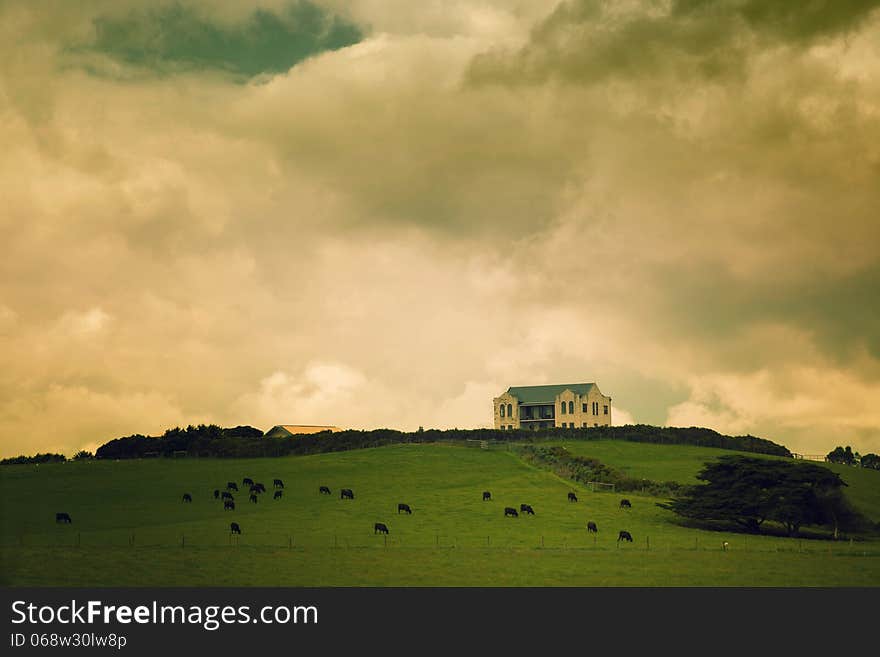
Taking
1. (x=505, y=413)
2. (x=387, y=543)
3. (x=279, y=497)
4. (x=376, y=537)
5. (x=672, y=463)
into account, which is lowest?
(x=387, y=543)

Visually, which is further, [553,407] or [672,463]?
[553,407]

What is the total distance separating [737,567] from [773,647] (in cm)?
1733

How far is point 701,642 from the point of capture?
41.8m

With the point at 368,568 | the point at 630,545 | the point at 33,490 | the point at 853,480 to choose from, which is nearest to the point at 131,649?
the point at 368,568

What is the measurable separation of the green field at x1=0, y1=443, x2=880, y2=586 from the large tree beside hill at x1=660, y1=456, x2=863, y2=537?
8.84 feet

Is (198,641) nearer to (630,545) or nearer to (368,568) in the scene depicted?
(368,568)

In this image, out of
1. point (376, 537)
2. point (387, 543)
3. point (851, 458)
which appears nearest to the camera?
point (387, 543)

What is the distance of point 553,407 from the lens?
158375 millimetres

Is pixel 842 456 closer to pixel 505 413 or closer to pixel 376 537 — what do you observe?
pixel 505 413

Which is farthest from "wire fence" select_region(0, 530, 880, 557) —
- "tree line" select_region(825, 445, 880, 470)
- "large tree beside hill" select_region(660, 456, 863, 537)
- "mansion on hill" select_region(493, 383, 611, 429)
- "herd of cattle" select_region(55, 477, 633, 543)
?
"mansion on hill" select_region(493, 383, 611, 429)

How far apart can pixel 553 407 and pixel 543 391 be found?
12.4 feet

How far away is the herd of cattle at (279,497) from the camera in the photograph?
66.0 meters

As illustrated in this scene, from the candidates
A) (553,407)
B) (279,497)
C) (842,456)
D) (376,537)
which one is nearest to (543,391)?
(553,407)

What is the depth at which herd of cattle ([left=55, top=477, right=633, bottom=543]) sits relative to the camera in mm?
66000
